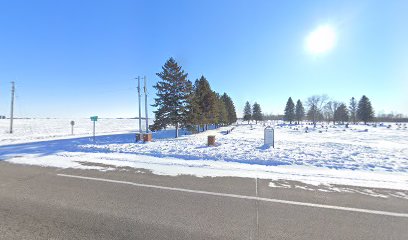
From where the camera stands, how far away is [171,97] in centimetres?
2003

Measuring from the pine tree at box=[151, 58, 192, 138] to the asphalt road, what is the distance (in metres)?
14.5

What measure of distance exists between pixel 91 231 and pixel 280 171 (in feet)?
18.6

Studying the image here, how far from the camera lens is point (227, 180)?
5801 mm

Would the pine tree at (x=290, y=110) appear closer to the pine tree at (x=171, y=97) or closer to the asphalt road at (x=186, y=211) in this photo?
the pine tree at (x=171, y=97)

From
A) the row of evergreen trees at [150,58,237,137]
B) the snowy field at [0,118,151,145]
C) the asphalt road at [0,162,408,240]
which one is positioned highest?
the row of evergreen trees at [150,58,237,137]

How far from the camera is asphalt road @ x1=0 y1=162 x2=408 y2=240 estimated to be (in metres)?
3.10

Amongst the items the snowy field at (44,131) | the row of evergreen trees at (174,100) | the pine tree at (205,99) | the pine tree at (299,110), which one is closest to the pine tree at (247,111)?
the pine tree at (299,110)

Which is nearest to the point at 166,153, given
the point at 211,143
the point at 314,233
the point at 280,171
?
the point at 211,143

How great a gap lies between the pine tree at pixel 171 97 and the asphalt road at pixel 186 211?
1447 cm

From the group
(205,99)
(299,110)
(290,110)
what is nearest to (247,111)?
(290,110)

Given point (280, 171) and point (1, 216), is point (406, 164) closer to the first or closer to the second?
point (280, 171)

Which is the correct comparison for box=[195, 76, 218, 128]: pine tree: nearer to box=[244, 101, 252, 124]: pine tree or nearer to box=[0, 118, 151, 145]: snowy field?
box=[0, 118, 151, 145]: snowy field

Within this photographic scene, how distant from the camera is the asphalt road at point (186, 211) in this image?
310cm

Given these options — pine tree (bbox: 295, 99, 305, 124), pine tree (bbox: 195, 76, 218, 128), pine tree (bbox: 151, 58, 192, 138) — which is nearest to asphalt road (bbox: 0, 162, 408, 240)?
pine tree (bbox: 151, 58, 192, 138)
